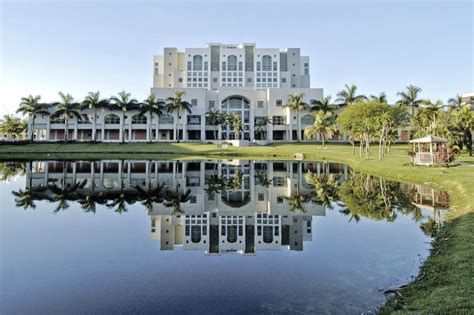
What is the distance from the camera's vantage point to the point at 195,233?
43.7 feet

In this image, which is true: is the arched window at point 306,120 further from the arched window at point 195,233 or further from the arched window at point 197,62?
the arched window at point 195,233

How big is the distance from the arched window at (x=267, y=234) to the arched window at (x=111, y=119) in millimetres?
80011

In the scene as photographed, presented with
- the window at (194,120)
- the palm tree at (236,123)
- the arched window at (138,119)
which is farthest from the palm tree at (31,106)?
the palm tree at (236,123)

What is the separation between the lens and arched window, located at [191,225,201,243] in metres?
12.8

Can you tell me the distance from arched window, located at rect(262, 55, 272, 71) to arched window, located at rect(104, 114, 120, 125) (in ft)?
172

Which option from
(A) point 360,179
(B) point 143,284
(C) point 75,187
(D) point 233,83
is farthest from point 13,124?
(B) point 143,284

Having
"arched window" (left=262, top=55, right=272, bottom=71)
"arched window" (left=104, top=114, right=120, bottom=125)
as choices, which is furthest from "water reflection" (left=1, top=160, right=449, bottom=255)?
"arched window" (left=262, top=55, right=272, bottom=71)

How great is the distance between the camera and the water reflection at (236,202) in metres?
13.5

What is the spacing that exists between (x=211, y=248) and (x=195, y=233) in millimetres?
1096

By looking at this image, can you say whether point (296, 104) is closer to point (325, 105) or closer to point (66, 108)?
point (325, 105)

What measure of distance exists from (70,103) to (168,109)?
22014mm

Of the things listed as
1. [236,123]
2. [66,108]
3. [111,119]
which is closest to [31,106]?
[66,108]

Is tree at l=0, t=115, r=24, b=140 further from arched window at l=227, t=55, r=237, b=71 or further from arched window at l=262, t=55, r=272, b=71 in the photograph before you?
arched window at l=262, t=55, r=272, b=71

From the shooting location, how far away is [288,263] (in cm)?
1075
